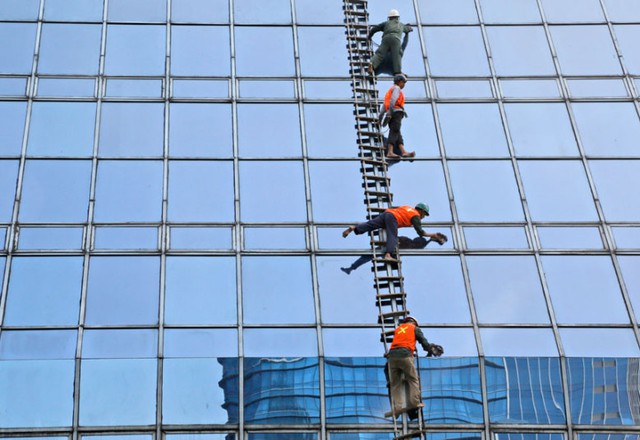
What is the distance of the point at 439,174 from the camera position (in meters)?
Result: 21.2

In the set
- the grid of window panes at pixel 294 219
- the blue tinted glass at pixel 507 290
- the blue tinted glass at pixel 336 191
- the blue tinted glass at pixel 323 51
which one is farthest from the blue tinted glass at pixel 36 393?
the blue tinted glass at pixel 323 51

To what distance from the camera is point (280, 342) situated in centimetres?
1869

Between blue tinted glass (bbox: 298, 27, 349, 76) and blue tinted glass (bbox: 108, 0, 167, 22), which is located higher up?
blue tinted glass (bbox: 108, 0, 167, 22)

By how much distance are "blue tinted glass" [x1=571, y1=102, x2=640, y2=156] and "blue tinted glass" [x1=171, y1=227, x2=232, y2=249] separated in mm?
7213

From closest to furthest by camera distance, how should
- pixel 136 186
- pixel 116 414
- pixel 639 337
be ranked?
1. pixel 116 414
2. pixel 639 337
3. pixel 136 186

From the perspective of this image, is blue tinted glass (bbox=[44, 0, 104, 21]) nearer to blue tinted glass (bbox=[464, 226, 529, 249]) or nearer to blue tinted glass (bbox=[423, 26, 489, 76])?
blue tinted glass (bbox=[423, 26, 489, 76])

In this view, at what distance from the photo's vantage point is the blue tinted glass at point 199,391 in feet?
58.4

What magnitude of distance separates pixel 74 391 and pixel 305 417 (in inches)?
145

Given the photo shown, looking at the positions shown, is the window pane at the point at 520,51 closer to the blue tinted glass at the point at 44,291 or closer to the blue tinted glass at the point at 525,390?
the blue tinted glass at the point at 525,390

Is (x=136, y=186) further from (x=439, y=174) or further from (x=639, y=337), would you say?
(x=639, y=337)

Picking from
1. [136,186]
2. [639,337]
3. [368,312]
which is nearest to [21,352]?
[136,186]

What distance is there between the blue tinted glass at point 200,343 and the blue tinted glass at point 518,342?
4.21 m

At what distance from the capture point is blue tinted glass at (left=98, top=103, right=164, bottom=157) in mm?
21062

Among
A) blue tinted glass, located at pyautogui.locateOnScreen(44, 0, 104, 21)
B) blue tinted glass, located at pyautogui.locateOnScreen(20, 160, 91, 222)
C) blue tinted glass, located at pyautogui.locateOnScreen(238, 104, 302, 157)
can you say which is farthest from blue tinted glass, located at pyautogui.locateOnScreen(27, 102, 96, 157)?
blue tinted glass, located at pyautogui.locateOnScreen(238, 104, 302, 157)
